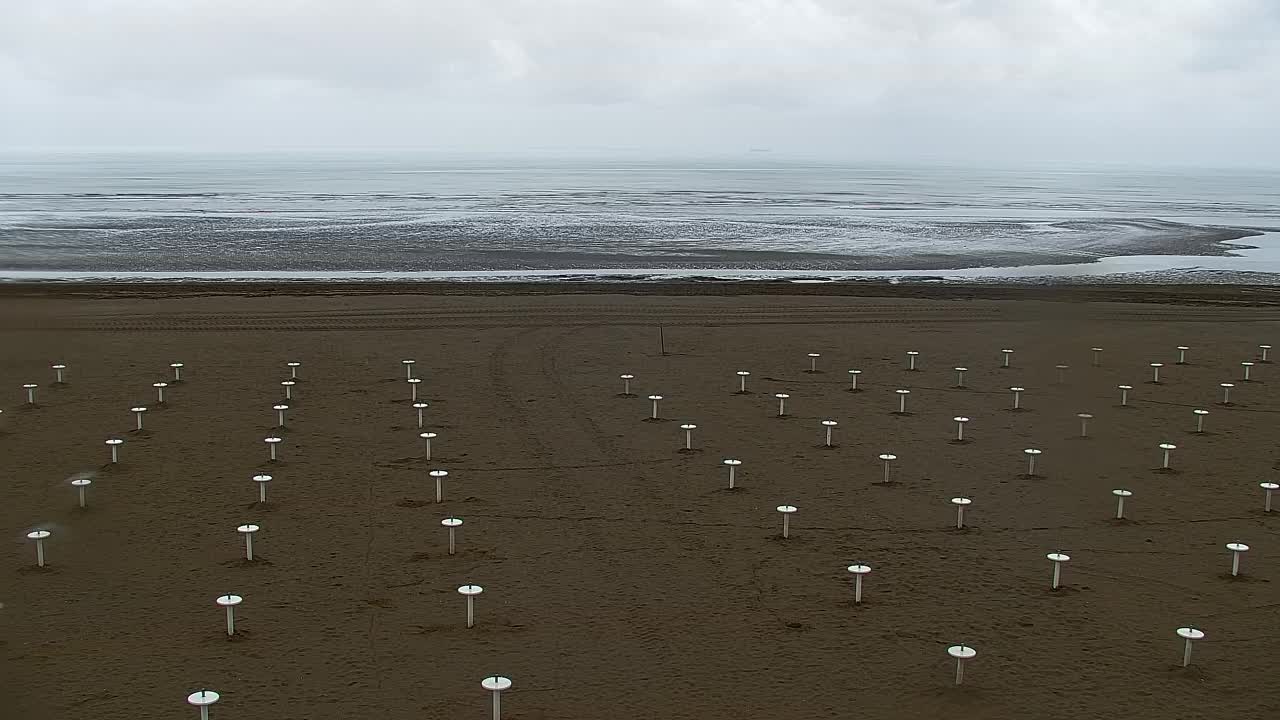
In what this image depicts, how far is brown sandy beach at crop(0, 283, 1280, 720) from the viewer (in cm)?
833

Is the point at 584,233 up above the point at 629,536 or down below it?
above

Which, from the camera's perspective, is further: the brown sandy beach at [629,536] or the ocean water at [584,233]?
the ocean water at [584,233]

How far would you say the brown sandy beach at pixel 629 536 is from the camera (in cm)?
833

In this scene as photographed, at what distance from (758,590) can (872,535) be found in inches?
77.5

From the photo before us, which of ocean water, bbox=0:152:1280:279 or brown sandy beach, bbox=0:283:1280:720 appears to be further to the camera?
ocean water, bbox=0:152:1280:279

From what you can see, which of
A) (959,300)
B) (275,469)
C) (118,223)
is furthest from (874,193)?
(275,469)

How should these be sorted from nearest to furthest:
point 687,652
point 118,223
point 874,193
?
1. point 687,652
2. point 118,223
3. point 874,193

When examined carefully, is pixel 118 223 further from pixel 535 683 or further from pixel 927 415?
pixel 535 683

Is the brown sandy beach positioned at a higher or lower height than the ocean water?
lower

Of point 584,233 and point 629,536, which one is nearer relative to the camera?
point 629,536

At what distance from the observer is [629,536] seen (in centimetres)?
1147

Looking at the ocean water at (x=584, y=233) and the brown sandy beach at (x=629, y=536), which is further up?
the ocean water at (x=584, y=233)

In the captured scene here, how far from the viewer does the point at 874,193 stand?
341 feet

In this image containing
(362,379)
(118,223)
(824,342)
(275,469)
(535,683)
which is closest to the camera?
(535,683)
